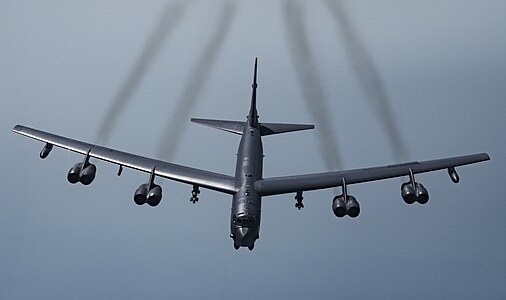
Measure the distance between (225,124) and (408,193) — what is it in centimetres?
2339

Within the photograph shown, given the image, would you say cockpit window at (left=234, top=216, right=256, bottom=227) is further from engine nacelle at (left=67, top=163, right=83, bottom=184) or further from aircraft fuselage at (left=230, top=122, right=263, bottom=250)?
engine nacelle at (left=67, top=163, right=83, bottom=184)

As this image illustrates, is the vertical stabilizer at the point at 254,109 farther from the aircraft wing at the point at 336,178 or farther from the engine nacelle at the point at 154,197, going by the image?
the engine nacelle at the point at 154,197

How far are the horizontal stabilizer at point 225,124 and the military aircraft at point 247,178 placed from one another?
282 cm

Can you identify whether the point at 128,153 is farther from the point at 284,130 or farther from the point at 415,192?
the point at 415,192

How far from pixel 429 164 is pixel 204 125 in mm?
25473

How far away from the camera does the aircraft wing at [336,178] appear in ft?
270

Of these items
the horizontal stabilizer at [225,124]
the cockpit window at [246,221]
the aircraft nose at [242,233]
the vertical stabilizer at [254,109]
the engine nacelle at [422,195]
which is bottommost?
the aircraft nose at [242,233]

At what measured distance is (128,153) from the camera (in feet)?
290

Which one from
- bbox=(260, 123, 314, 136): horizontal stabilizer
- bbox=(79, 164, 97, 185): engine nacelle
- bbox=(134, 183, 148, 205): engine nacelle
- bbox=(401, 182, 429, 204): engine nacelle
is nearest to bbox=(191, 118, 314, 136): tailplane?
bbox=(260, 123, 314, 136): horizontal stabilizer

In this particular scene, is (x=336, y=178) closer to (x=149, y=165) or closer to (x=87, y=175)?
(x=149, y=165)

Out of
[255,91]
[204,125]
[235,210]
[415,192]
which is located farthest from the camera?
[255,91]

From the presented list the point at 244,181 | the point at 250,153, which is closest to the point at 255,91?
the point at 250,153

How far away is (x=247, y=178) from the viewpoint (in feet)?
268

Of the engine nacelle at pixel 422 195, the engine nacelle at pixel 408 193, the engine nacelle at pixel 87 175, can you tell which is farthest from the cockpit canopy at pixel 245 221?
the engine nacelle at pixel 422 195
